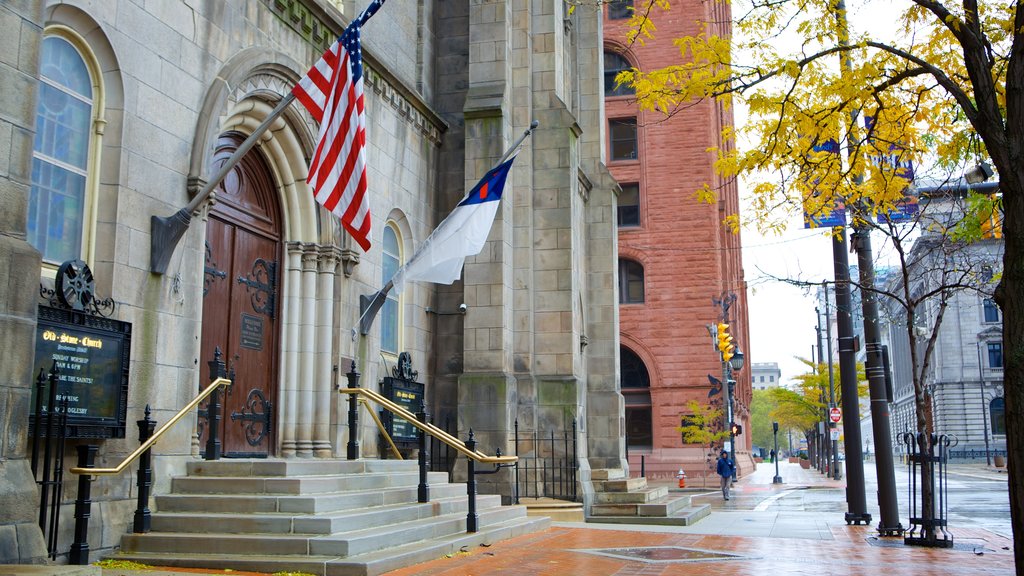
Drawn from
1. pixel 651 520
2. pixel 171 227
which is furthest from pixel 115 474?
pixel 651 520

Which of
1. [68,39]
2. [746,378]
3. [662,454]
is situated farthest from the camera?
[746,378]

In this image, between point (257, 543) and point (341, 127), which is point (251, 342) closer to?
point (341, 127)

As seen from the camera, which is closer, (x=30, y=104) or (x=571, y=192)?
(x=30, y=104)

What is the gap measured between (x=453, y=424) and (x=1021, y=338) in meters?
12.1

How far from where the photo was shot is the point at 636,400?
45062 mm

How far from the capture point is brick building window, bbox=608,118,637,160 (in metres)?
46.8

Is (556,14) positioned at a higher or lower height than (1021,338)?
higher

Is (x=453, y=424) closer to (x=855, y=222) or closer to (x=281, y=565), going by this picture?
(x=855, y=222)

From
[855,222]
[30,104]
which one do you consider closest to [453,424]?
[855,222]

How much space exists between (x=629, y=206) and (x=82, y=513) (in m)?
39.2

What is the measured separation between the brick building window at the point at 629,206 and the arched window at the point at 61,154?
3717 cm

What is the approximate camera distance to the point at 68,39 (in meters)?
9.76

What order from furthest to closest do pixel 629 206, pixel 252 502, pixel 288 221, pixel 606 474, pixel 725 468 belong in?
pixel 629 206 → pixel 725 468 → pixel 606 474 → pixel 288 221 → pixel 252 502

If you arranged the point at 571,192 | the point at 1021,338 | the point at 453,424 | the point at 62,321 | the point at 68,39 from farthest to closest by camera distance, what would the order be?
the point at 571,192
the point at 453,424
the point at 68,39
the point at 62,321
the point at 1021,338
